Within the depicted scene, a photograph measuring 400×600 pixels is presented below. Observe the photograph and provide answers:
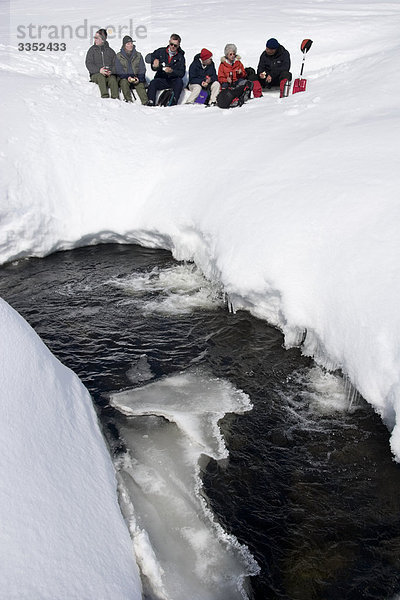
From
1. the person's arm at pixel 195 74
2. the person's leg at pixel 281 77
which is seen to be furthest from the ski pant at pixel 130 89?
the person's leg at pixel 281 77

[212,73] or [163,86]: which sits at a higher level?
[212,73]

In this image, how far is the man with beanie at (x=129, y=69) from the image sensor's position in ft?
40.6

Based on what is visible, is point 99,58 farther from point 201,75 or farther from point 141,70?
point 201,75

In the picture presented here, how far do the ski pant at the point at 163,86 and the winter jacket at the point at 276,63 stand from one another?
1971 millimetres

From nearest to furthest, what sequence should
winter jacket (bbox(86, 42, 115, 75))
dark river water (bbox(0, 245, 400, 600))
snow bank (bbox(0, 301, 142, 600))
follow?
snow bank (bbox(0, 301, 142, 600)) < dark river water (bbox(0, 245, 400, 600)) < winter jacket (bbox(86, 42, 115, 75))

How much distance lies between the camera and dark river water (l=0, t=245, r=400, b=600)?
4223mm

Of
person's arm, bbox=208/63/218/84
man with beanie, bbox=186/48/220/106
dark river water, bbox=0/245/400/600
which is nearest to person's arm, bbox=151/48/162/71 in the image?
man with beanie, bbox=186/48/220/106

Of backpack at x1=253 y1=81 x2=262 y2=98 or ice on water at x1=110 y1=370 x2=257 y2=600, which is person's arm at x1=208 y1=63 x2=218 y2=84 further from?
ice on water at x1=110 y1=370 x2=257 y2=600

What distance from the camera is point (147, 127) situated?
1031 centimetres

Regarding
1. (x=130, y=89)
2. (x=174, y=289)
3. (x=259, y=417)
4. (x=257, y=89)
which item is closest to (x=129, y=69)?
(x=130, y=89)

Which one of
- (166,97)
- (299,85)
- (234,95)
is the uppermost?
(299,85)

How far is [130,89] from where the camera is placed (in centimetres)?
1273

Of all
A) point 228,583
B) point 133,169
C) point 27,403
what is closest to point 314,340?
point 228,583

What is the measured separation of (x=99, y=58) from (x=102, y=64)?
140mm
